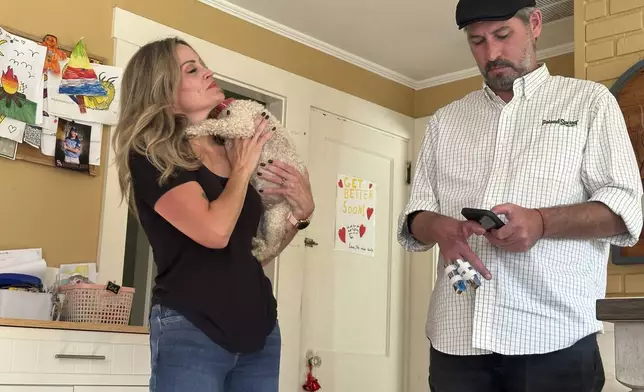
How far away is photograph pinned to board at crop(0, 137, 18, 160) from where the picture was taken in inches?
104

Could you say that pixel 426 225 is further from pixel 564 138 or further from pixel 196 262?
pixel 196 262

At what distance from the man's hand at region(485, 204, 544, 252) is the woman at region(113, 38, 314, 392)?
1.66 feet

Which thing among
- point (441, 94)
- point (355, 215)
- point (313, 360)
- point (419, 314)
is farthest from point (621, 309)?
point (441, 94)

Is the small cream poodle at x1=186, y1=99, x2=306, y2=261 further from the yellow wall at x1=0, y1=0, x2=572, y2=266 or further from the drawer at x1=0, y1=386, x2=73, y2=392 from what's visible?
the yellow wall at x1=0, y1=0, x2=572, y2=266

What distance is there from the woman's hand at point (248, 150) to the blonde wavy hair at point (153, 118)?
0.10 meters

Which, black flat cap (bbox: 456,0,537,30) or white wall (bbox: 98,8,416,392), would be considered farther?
white wall (bbox: 98,8,416,392)

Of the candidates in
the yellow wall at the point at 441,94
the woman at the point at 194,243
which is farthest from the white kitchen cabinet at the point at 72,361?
the yellow wall at the point at 441,94

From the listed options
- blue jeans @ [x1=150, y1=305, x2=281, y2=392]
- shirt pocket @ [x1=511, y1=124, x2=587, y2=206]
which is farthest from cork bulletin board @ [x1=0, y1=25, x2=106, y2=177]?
shirt pocket @ [x1=511, y1=124, x2=587, y2=206]

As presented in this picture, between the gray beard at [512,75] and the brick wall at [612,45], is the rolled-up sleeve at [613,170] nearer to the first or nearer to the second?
the gray beard at [512,75]

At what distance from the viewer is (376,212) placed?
A: 4.13m

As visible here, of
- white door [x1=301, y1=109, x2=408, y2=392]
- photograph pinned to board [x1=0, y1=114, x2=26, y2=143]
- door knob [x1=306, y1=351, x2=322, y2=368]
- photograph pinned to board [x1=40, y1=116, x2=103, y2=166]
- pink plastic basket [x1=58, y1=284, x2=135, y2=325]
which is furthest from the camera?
white door [x1=301, y1=109, x2=408, y2=392]

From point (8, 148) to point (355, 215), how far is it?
74.3 inches

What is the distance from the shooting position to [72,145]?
2.84m

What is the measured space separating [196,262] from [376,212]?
268 centimetres
